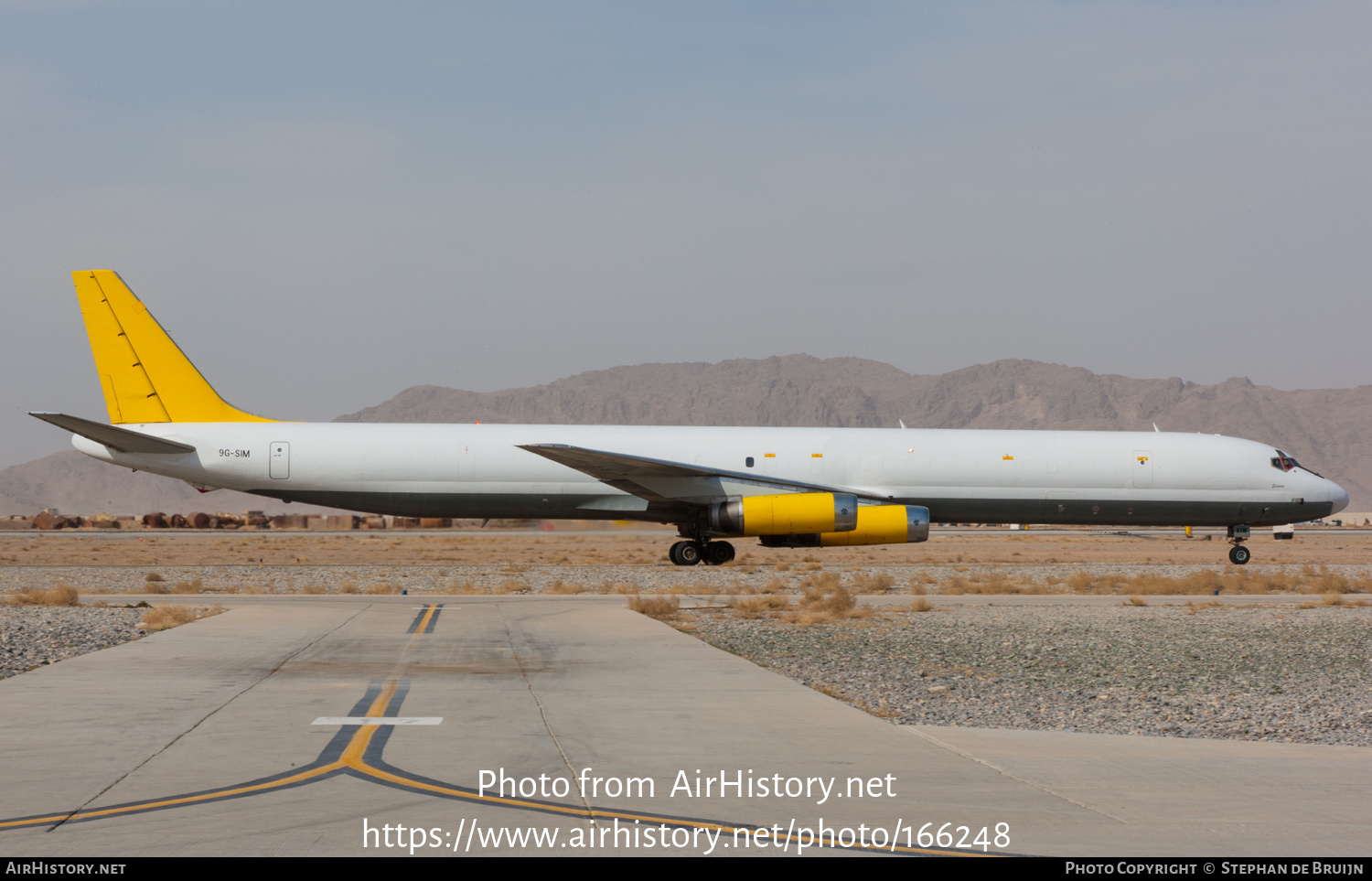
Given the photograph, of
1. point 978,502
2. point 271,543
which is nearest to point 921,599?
point 978,502

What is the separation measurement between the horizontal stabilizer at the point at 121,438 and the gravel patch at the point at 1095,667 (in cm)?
1525

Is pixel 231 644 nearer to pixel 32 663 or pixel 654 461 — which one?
pixel 32 663

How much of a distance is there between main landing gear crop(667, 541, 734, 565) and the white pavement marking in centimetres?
2025

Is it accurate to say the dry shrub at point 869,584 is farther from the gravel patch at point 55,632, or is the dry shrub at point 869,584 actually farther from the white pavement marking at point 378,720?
the white pavement marking at point 378,720

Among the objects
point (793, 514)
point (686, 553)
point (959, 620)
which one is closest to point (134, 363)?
point (686, 553)

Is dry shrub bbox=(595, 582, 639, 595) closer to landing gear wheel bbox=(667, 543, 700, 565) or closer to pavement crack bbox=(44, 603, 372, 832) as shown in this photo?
landing gear wheel bbox=(667, 543, 700, 565)

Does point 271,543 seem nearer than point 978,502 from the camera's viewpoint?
No

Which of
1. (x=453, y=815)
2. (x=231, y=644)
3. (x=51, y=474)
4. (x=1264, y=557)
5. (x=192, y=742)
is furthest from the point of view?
(x=51, y=474)

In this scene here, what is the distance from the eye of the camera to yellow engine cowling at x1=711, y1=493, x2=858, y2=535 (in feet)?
85.0

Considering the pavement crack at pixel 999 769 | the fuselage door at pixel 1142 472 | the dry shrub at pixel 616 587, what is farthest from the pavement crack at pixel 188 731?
the fuselage door at pixel 1142 472

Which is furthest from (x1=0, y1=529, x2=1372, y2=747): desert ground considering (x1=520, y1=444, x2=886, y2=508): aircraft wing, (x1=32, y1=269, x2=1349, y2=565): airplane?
(x1=520, y1=444, x2=886, y2=508): aircraft wing

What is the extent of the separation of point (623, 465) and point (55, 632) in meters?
13.2

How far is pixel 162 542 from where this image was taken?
57000 mm
